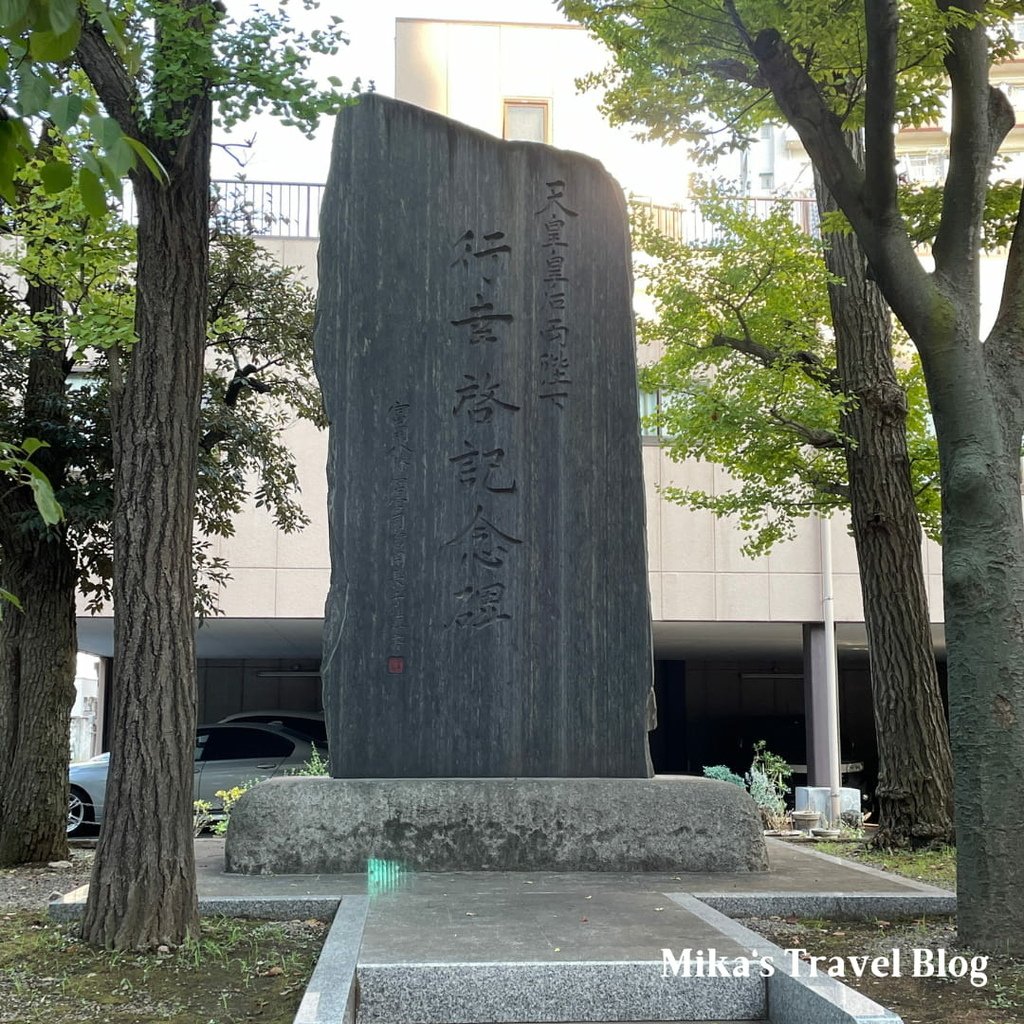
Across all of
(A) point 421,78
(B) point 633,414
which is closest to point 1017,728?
(B) point 633,414

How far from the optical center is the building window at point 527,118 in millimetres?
17812

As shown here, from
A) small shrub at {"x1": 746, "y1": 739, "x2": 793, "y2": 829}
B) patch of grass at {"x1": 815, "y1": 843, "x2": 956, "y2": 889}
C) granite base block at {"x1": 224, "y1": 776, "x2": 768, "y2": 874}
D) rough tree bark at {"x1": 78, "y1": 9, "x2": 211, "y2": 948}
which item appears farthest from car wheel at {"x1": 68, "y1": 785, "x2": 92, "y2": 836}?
rough tree bark at {"x1": 78, "y1": 9, "x2": 211, "y2": 948}

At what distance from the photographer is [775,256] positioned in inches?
393

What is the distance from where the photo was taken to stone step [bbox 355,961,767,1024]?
3.72 m

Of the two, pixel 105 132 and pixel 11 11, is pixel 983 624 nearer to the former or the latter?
pixel 105 132

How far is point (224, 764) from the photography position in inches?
528

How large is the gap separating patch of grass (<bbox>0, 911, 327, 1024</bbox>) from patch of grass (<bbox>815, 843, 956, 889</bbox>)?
12.8ft

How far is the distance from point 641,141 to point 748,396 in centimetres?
306

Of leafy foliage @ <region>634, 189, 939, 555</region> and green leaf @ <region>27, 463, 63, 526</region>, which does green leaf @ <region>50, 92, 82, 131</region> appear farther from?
leafy foliage @ <region>634, 189, 939, 555</region>

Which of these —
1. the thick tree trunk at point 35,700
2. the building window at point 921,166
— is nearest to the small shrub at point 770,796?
the thick tree trunk at point 35,700

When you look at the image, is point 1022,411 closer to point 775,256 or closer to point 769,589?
point 775,256

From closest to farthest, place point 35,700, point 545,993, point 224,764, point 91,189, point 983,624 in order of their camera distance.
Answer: point 91,189 < point 545,993 < point 983,624 < point 35,700 < point 224,764

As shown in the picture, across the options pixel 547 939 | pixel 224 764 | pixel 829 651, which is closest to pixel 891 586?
pixel 547 939

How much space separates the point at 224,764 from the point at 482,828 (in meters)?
7.87
